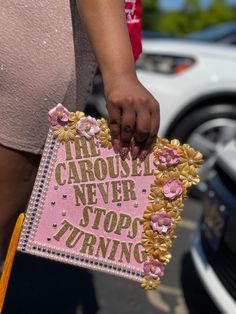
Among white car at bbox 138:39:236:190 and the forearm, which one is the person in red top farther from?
white car at bbox 138:39:236:190

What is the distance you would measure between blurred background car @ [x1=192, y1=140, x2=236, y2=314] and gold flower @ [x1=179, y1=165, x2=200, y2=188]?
46.9 inches

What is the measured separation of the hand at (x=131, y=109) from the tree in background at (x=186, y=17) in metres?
32.8

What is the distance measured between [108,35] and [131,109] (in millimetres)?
170

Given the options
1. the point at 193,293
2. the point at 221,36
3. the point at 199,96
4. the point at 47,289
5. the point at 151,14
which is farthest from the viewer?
the point at 151,14

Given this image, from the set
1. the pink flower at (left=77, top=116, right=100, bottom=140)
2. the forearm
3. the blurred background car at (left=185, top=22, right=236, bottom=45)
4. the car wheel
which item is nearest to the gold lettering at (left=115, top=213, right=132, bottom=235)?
the pink flower at (left=77, top=116, right=100, bottom=140)

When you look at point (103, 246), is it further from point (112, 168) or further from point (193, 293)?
point (193, 293)

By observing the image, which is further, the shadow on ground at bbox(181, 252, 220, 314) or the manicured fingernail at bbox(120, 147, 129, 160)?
the shadow on ground at bbox(181, 252, 220, 314)

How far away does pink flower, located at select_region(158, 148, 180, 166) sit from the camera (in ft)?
5.18

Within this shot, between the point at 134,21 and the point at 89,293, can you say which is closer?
the point at 134,21

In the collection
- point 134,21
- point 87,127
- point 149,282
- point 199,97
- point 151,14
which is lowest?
point 149,282

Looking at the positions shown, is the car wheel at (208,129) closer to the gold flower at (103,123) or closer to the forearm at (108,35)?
the gold flower at (103,123)

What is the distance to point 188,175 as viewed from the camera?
1.60m

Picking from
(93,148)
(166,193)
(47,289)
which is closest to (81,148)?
(93,148)

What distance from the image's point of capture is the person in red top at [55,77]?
56.9 inches
